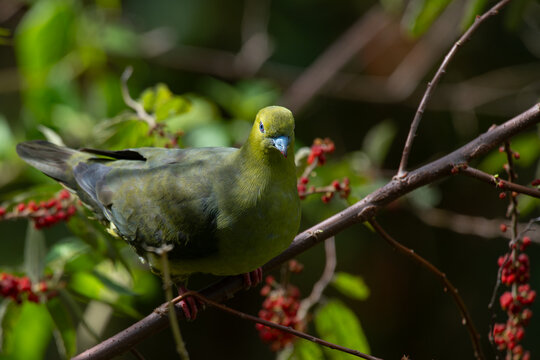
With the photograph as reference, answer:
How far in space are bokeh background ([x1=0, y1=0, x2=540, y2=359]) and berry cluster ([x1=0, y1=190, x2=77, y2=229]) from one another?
1.26 meters

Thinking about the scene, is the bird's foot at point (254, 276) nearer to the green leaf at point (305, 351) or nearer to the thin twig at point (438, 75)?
the green leaf at point (305, 351)

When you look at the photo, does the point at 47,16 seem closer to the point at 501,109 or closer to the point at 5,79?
the point at 5,79

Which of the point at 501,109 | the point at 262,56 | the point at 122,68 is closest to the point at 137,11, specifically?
the point at 122,68

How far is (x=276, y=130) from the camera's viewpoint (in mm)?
2139

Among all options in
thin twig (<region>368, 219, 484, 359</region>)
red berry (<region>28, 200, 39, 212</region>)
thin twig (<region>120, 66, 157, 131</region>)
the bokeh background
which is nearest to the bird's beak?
thin twig (<region>368, 219, 484, 359</region>)

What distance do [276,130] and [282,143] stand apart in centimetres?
5

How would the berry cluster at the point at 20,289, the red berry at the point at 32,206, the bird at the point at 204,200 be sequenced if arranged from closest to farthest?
1. the bird at the point at 204,200
2. the berry cluster at the point at 20,289
3. the red berry at the point at 32,206

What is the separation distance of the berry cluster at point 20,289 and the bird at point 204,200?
0.38 meters

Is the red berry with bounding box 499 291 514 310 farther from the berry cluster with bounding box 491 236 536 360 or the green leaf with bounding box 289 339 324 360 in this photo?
the green leaf with bounding box 289 339 324 360

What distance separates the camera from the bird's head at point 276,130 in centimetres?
213

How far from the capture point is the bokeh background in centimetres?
407

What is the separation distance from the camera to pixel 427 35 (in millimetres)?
4723

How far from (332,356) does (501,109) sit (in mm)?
2874

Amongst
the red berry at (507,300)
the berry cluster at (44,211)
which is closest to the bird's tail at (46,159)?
the berry cluster at (44,211)
